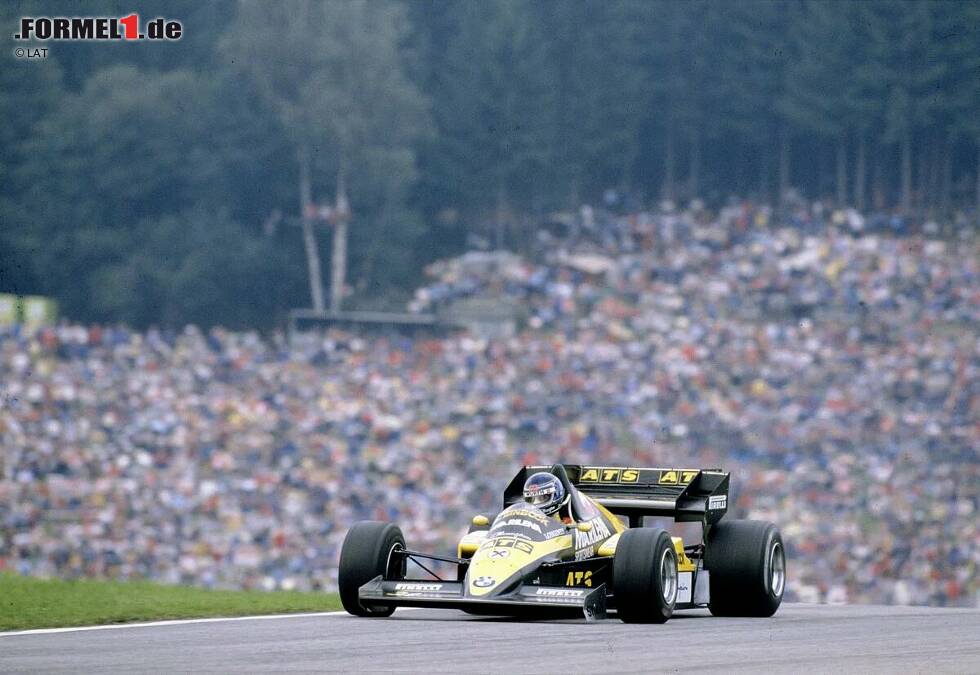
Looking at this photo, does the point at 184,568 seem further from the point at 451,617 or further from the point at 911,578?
the point at 451,617

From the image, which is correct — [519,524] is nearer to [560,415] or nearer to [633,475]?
[633,475]

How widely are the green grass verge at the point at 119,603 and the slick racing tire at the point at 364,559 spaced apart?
3.87ft

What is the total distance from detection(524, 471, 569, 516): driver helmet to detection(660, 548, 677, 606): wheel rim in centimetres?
100

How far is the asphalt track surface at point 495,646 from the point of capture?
27.2ft

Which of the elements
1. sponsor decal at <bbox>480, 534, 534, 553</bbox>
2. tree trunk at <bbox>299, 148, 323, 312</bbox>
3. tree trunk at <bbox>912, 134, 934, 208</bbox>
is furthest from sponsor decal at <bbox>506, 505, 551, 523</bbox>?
tree trunk at <bbox>299, 148, 323, 312</bbox>

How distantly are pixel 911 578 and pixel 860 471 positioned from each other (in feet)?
13.1

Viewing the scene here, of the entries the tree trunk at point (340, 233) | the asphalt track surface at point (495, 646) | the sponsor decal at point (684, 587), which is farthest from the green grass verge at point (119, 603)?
the tree trunk at point (340, 233)

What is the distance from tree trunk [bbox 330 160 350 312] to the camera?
1826 inches

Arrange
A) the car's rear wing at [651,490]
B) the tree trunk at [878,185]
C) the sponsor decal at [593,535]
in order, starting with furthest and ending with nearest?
the tree trunk at [878,185] < the car's rear wing at [651,490] < the sponsor decal at [593,535]

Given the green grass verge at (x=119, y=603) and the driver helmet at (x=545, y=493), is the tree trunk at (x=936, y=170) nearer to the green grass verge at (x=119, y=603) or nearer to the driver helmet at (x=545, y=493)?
the green grass verge at (x=119, y=603)

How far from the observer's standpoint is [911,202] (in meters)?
43.3

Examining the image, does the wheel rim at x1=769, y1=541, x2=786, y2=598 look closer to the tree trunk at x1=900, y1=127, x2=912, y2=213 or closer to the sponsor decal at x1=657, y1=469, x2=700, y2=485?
the sponsor decal at x1=657, y1=469, x2=700, y2=485

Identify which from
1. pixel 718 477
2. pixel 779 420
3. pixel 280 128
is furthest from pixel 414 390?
pixel 718 477

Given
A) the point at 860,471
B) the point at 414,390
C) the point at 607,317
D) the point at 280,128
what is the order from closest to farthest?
the point at 860,471, the point at 414,390, the point at 607,317, the point at 280,128
